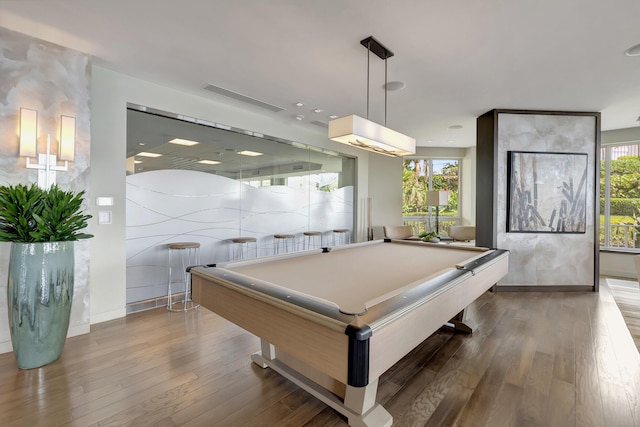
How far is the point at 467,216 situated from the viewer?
Answer: 7801 mm

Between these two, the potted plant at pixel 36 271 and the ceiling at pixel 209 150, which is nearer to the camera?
the potted plant at pixel 36 271

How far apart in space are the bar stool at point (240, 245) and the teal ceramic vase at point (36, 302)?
2.21 metres

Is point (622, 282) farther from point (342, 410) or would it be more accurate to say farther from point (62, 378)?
point (62, 378)

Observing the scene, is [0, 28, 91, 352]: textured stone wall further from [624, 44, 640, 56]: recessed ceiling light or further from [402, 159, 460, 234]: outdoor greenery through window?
[402, 159, 460, 234]: outdoor greenery through window

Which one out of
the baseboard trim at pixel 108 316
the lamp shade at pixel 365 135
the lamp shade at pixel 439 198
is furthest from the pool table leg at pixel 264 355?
the lamp shade at pixel 439 198

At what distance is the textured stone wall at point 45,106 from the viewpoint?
2.58m

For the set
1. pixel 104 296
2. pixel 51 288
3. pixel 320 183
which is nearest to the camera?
pixel 51 288

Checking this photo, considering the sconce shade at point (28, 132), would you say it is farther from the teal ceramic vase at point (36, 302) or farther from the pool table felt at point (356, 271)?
the pool table felt at point (356, 271)

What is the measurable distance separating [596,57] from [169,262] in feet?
17.4

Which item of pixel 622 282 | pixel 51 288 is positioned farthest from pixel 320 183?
pixel 622 282

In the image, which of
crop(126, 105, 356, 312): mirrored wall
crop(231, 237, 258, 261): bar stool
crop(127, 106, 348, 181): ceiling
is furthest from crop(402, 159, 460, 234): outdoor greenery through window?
crop(231, 237, 258, 261): bar stool

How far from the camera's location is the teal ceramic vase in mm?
2309

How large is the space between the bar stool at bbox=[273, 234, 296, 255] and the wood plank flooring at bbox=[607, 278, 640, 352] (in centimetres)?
443

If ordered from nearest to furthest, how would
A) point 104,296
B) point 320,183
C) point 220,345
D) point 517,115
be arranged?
point 220,345
point 104,296
point 517,115
point 320,183
